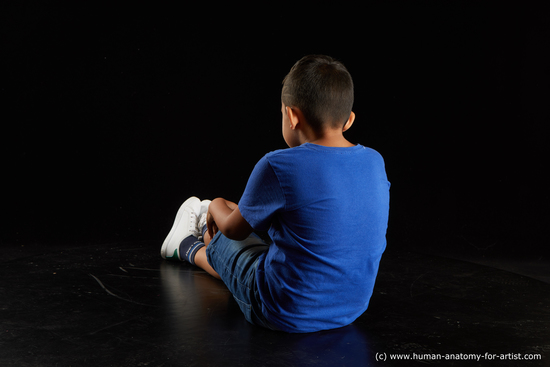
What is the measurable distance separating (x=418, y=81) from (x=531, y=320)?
1883mm

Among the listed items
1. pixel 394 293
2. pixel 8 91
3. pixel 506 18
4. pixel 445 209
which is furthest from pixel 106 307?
pixel 506 18

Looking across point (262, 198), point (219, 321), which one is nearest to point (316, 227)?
point (262, 198)

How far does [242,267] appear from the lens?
1.59m

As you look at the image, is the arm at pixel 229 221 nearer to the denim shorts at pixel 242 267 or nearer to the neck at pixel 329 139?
the denim shorts at pixel 242 267

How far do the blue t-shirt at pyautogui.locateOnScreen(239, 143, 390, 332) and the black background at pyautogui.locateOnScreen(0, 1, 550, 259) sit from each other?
1.88m

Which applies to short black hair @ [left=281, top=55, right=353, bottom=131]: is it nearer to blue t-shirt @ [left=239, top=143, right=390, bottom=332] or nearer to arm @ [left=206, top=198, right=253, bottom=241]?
blue t-shirt @ [left=239, top=143, right=390, bottom=332]

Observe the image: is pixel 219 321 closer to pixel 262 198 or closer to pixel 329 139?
pixel 262 198

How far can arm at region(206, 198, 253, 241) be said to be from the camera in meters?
1.45

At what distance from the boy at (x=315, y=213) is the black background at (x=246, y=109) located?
185cm

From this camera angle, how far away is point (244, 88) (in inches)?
128

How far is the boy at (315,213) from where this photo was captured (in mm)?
1322

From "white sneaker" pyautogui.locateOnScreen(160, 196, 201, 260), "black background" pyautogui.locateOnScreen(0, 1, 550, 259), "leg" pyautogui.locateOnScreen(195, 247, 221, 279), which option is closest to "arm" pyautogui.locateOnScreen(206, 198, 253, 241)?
"leg" pyautogui.locateOnScreen(195, 247, 221, 279)

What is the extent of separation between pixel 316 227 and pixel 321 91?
14.1 inches

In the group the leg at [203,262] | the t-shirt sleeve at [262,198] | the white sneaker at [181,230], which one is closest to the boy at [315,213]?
the t-shirt sleeve at [262,198]
